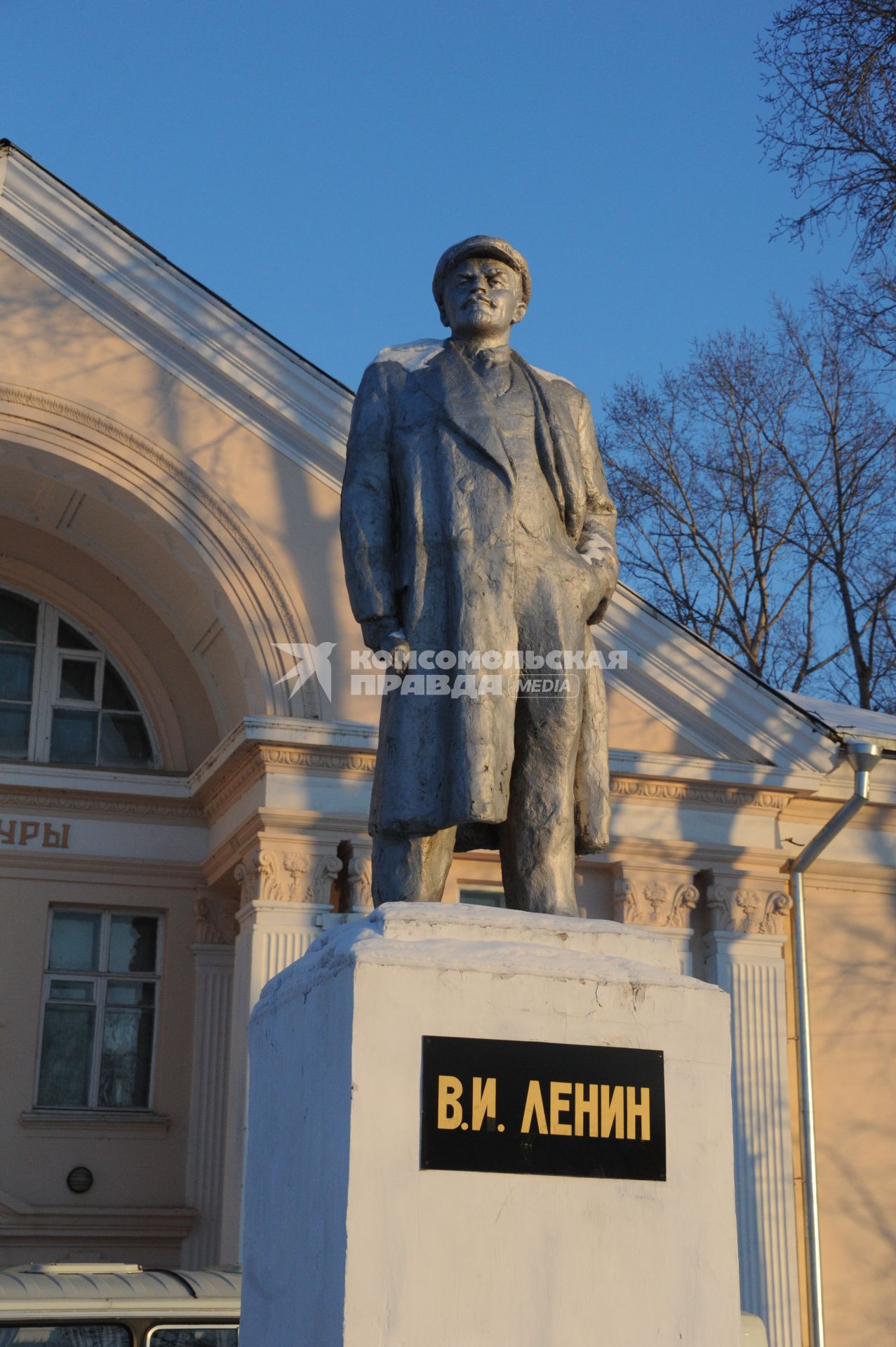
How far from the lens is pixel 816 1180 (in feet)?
46.2

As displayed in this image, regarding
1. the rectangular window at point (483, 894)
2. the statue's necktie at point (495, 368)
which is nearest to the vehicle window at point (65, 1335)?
the statue's necktie at point (495, 368)

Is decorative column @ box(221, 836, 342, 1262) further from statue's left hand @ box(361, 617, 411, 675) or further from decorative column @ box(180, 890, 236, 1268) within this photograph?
statue's left hand @ box(361, 617, 411, 675)

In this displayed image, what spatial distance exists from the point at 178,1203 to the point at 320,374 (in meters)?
6.76

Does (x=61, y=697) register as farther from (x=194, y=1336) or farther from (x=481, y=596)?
(x=481, y=596)

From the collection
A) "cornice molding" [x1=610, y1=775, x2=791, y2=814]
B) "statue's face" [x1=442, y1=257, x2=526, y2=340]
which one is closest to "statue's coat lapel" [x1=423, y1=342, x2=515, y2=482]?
"statue's face" [x1=442, y1=257, x2=526, y2=340]

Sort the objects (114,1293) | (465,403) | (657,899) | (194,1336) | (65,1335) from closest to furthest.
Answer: (465,403)
(65,1335)
(194,1336)
(114,1293)
(657,899)

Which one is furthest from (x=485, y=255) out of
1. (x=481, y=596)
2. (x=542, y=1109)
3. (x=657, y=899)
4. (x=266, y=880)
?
(x=657, y=899)

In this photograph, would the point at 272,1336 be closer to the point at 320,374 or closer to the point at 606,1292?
the point at 606,1292

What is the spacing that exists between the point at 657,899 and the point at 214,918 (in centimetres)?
370

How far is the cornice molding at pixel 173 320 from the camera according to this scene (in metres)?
13.9

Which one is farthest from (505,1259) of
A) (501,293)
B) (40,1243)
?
(40,1243)

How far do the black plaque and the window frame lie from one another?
10553mm

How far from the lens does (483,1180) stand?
161 inches

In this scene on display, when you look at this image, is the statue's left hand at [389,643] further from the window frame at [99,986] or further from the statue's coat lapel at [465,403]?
the window frame at [99,986]
